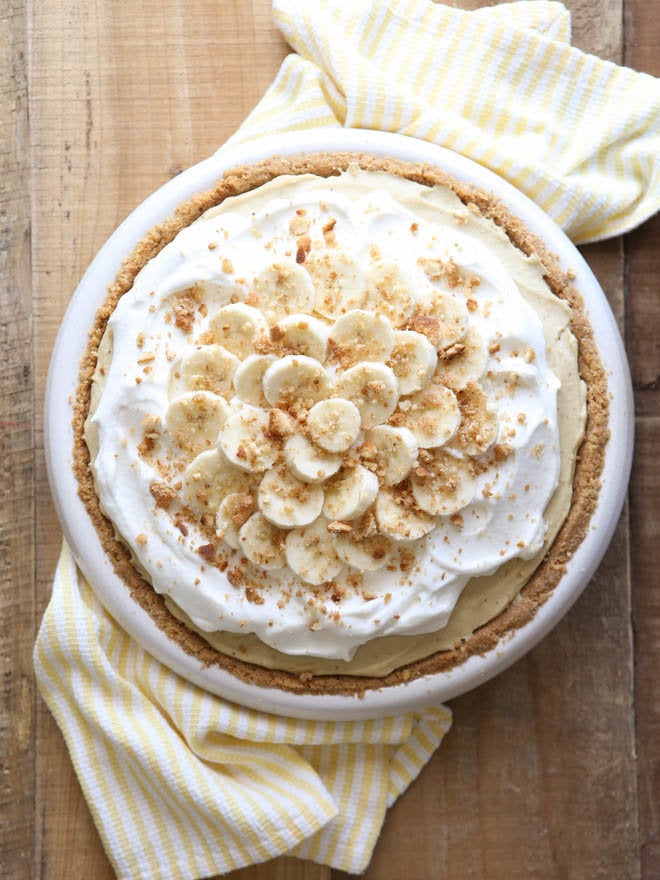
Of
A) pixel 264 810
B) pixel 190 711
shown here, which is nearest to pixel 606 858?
pixel 264 810

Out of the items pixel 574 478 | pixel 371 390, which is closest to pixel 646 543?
pixel 574 478

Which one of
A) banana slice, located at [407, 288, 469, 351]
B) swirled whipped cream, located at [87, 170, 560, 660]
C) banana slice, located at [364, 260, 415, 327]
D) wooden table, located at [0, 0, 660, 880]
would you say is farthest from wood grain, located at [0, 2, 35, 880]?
banana slice, located at [407, 288, 469, 351]

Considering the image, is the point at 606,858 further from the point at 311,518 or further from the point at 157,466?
the point at 157,466

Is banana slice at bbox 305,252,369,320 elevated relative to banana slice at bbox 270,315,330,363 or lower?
elevated

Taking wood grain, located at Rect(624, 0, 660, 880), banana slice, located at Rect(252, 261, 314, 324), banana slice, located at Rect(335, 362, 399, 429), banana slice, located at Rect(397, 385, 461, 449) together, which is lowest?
Result: wood grain, located at Rect(624, 0, 660, 880)

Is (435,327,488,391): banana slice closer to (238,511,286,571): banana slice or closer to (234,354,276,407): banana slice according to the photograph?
(234,354,276,407): banana slice

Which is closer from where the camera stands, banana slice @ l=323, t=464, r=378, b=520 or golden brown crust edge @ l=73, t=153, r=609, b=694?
banana slice @ l=323, t=464, r=378, b=520

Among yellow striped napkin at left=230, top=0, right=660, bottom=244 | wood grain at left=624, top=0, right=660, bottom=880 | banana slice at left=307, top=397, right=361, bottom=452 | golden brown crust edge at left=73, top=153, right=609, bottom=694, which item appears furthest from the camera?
wood grain at left=624, top=0, right=660, bottom=880

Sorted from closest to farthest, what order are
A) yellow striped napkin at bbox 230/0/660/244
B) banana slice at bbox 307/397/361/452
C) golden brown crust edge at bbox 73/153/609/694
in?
1. banana slice at bbox 307/397/361/452
2. golden brown crust edge at bbox 73/153/609/694
3. yellow striped napkin at bbox 230/0/660/244
